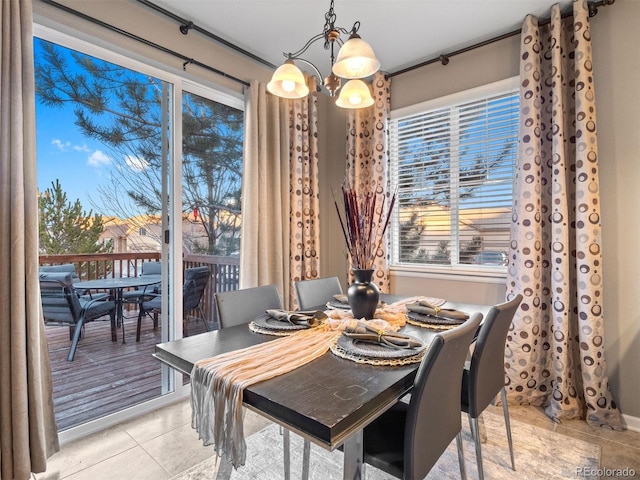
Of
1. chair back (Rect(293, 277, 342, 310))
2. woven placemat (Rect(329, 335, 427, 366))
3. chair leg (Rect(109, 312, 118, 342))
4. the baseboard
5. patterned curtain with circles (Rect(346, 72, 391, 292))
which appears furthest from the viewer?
patterned curtain with circles (Rect(346, 72, 391, 292))

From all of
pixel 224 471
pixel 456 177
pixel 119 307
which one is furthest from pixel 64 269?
pixel 456 177

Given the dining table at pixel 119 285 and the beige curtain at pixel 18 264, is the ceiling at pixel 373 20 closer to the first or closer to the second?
the beige curtain at pixel 18 264

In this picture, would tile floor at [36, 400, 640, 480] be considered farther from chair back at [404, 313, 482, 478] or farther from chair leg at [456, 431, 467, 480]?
chair back at [404, 313, 482, 478]

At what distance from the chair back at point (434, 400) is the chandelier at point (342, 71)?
3.97ft

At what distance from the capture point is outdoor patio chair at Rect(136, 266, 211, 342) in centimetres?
264

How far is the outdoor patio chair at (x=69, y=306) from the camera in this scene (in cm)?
219

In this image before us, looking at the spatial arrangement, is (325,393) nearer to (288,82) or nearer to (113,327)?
(288,82)

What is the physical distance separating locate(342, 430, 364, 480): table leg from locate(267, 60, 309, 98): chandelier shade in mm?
1550

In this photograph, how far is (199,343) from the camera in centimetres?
137

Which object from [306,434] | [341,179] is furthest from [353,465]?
[341,179]

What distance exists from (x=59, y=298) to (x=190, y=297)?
824 mm

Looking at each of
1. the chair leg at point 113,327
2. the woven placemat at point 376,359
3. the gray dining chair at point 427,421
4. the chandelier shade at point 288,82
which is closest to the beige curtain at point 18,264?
the chair leg at point 113,327

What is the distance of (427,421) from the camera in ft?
3.57

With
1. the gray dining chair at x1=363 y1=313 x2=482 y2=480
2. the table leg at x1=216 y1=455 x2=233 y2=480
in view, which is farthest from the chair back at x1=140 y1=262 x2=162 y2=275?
the gray dining chair at x1=363 y1=313 x2=482 y2=480
